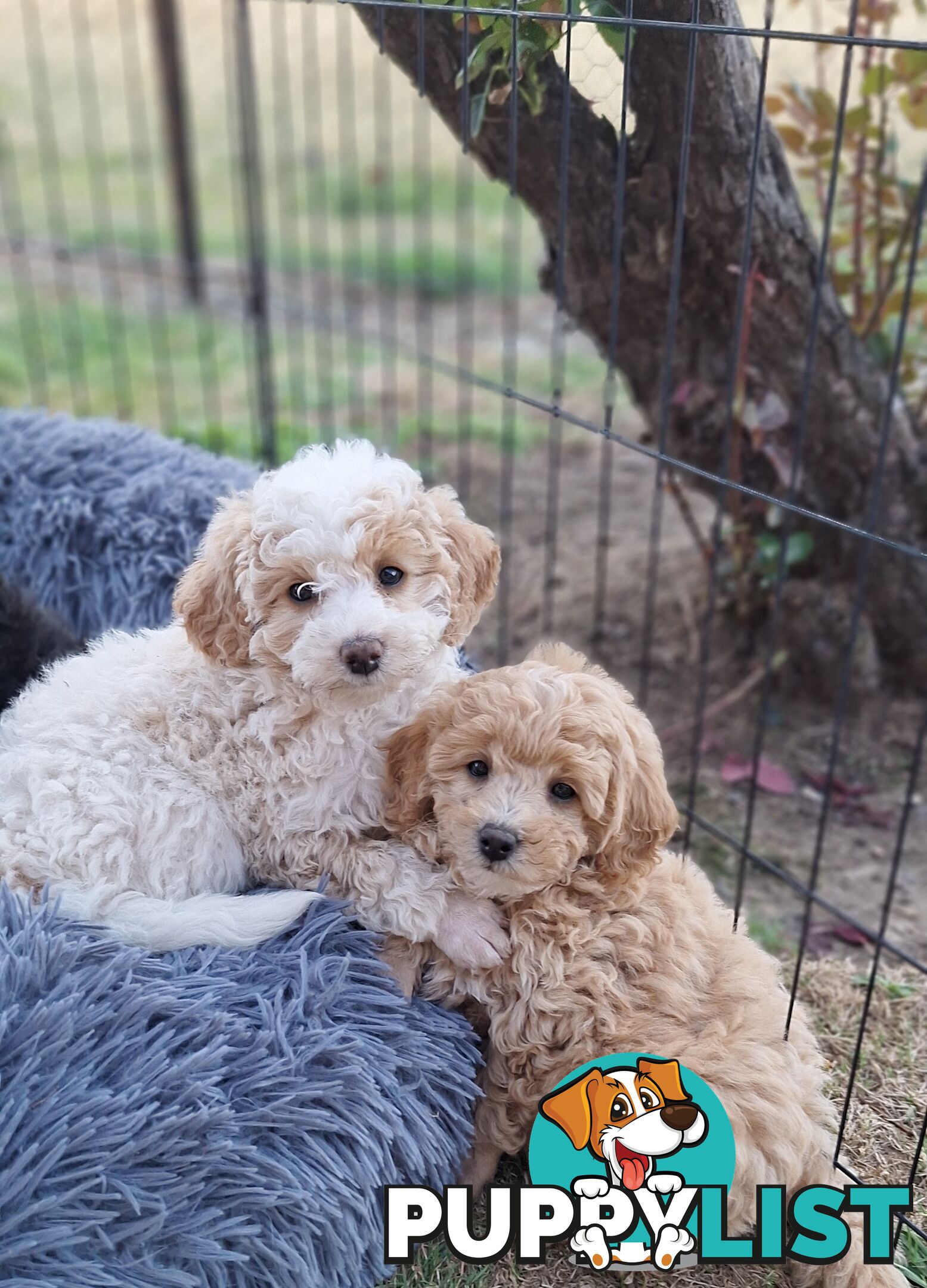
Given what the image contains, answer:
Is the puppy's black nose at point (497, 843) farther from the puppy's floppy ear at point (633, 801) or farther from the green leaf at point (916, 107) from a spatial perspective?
the green leaf at point (916, 107)

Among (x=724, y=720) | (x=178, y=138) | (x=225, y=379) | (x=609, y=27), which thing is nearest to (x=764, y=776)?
(x=724, y=720)

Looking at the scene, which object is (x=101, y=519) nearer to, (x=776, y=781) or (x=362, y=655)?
(x=362, y=655)

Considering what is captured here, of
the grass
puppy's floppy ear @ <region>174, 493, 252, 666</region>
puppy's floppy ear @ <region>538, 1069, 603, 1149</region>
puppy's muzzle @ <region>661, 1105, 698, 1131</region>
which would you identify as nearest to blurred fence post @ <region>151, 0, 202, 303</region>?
the grass

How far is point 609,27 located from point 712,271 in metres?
1.01

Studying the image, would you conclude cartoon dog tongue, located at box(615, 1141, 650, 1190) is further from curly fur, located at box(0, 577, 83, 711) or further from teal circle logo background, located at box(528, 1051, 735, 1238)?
curly fur, located at box(0, 577, 83, 711)

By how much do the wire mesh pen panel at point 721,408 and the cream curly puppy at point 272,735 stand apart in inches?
24.2

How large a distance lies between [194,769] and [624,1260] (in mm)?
1012

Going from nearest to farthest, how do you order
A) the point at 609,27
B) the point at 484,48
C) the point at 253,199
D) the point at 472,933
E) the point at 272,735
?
the point at 472,933 < the point at 272,735 < the point at 609,27 < the point at 484,48 < the point at 253,199

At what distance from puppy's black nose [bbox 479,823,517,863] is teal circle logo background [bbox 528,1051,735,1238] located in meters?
0.35

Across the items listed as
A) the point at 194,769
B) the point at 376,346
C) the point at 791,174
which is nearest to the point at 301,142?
the point at 376,346

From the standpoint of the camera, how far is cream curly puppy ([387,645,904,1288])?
1709 millimetres

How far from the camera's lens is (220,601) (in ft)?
6.15

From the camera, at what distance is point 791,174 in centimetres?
303

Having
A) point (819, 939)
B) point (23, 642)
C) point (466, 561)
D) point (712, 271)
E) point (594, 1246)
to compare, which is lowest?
point (819, 939)
